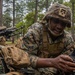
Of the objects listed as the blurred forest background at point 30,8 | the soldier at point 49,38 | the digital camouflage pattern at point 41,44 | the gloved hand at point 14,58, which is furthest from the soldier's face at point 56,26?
the blurred forest background at point 30,8

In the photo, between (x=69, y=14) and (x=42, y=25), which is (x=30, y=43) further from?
(x=69, y=14)

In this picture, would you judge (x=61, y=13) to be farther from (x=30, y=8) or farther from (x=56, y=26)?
(x=30, y=8)

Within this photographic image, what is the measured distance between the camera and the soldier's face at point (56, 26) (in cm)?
319

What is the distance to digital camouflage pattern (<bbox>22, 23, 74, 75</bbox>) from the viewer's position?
3223 mm

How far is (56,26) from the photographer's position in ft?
10.5

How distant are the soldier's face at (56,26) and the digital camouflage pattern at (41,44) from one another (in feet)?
0.52

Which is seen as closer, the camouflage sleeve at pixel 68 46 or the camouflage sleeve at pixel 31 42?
the camouflage sleeve at pixel 31 42

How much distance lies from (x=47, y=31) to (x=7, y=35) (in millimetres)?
5829

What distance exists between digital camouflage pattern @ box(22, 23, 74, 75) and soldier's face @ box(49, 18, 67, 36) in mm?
159

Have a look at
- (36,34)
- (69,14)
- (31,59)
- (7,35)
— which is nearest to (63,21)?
(69,14)

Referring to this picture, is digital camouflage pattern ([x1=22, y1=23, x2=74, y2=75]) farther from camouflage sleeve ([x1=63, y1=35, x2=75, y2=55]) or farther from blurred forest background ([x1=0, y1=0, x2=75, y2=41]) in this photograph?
blurred forest background ([x1=0, y1=0, x2=75, y2=41])

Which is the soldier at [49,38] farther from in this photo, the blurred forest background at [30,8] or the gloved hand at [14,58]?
the blurred forest background at [30,8]

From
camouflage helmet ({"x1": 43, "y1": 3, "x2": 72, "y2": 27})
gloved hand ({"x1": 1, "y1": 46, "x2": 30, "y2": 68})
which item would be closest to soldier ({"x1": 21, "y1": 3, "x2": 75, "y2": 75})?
camouflage helmet ({"x1": 43, "y1": 3, "x2": 72, "y2": 27})

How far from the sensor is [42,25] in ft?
11.5
